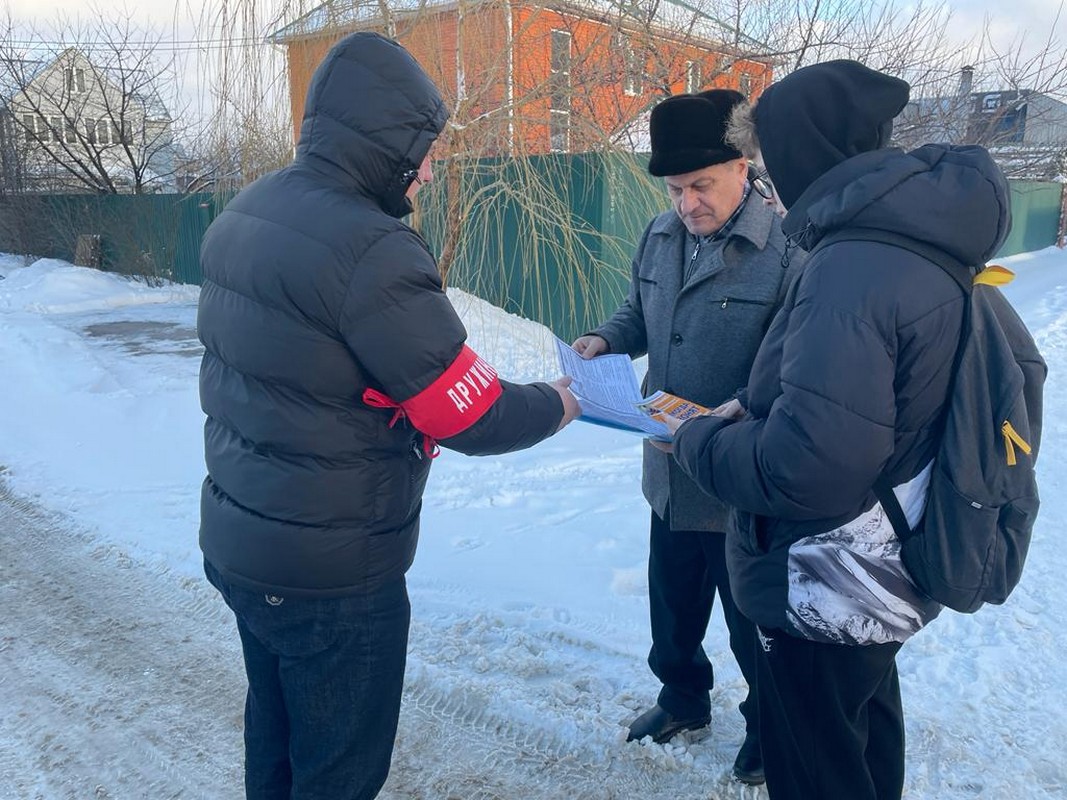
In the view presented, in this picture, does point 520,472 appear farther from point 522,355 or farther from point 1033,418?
point 1033,418

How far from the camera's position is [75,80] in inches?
691

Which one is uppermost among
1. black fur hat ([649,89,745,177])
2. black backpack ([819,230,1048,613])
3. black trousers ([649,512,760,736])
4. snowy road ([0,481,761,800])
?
black fur hat ([649,89,745,177])

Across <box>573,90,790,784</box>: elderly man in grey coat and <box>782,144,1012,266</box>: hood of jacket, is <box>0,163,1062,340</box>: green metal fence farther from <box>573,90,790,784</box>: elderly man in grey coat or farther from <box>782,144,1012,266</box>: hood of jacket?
<box>782,144,1012,266</box>: hood of jacket

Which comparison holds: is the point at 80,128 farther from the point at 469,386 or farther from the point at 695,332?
the point at 469,386

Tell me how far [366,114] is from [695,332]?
42.4 inches

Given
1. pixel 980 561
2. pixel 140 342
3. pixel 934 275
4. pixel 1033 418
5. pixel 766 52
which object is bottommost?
pixel 140 342

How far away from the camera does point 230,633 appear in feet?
11.1

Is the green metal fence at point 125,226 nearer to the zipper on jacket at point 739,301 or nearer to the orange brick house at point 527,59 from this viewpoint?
the orange brick house at point 527,59

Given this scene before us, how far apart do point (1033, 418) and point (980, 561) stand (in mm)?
304

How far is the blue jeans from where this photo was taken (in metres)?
1.75

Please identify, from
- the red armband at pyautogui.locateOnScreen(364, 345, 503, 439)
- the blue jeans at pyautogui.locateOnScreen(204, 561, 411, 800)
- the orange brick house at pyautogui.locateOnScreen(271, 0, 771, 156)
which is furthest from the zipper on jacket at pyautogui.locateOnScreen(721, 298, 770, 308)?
the orange brick house at pyautogui.locateOnScreen(271, 0, 771, 156)

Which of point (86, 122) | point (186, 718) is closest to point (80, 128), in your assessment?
point (86, 122)

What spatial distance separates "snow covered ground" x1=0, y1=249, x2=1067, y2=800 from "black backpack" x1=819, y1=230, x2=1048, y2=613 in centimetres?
123

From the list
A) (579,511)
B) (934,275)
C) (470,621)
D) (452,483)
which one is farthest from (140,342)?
(934,275)
